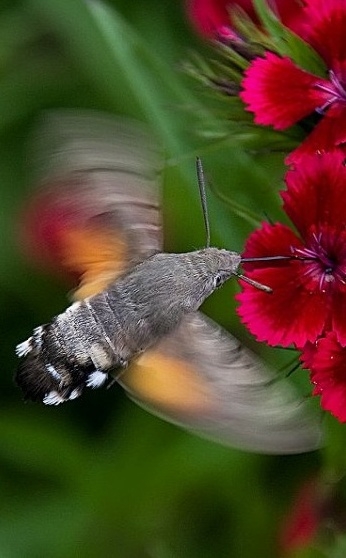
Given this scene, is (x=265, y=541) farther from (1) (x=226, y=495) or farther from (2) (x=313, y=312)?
(2) (x=313, y=312)

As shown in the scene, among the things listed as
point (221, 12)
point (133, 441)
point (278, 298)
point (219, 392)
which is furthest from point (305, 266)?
point (133, 441)

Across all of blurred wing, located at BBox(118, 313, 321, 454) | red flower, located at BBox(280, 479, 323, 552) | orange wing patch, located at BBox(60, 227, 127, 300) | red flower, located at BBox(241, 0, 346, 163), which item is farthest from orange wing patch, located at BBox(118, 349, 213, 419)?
red flower, located at BBox(280, 479, 323, 552)

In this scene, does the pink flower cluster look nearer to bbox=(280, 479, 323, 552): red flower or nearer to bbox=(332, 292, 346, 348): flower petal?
bbox=(332, 292, 346, 348): flower petal

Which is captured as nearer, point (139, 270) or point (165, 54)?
point (139, 270)

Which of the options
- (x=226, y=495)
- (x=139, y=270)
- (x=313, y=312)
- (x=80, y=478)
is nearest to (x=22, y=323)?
(x=80, y=478)

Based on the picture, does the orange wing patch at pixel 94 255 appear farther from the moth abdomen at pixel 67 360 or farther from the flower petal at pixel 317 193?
the flower petal at pixel 317 193

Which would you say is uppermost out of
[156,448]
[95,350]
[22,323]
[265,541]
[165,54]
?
[95,350]
